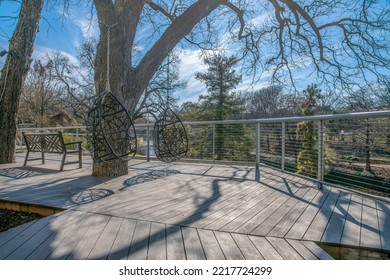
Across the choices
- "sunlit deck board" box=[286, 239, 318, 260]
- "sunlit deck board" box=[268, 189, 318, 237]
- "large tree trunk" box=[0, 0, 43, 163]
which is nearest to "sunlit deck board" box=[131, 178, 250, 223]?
"sunlit deck board" box=[268, 189, 318, 237]

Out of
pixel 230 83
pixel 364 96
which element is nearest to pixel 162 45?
pixel 364 96

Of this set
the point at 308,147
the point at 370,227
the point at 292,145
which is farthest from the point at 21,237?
the point at 308,147

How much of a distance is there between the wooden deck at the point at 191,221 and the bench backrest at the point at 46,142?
3.07 feet

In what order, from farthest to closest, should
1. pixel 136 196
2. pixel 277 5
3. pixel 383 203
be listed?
pixel 277 5 → pixel 136 196 → pixel 383 203

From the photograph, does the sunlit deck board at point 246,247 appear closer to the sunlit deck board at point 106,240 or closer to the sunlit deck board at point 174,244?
the sunlit deck board at point 174,244

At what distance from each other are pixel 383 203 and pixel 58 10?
5.61 m

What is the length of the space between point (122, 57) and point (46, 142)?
2.10 m

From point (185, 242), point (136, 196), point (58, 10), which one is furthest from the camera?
point (58, 10)

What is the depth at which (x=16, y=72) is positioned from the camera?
485cm

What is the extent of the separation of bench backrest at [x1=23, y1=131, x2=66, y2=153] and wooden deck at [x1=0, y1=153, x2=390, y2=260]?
0.94 metres

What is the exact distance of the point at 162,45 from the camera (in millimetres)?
3926

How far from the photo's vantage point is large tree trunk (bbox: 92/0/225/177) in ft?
11.5

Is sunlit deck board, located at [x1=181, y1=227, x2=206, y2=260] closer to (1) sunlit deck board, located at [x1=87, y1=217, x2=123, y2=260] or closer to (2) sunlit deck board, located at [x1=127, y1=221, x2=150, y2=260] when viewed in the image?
(2) sunlit deck board, located at [x1=127, y1=221, x2=150, y2=260]
